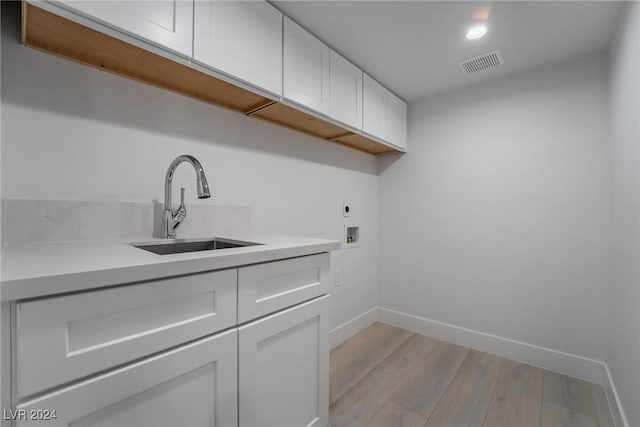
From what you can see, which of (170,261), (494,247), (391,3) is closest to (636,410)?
(494,247)

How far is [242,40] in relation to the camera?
4.01ft

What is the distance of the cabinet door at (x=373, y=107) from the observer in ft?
6.49

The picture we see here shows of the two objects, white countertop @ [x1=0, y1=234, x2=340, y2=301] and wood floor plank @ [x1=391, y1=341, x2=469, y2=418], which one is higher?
white countertop @ [x1=0, y1=234, x2=340, y2=301]

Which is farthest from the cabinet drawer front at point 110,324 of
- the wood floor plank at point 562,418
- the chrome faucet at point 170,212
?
the wood floor plank at point 562,418

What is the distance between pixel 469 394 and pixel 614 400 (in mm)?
664

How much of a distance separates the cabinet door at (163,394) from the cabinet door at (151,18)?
993 millimetres

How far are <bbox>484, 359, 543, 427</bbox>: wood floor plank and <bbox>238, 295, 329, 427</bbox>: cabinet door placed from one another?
3.03ft

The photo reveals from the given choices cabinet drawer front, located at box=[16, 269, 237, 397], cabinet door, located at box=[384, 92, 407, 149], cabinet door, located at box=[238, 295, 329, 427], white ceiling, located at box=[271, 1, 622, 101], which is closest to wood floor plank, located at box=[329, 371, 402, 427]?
cabinet door, located at box=[238, 295, 329, 427]

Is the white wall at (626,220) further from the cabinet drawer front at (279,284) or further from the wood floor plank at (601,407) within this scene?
the cabinet drawer front at (279,284)

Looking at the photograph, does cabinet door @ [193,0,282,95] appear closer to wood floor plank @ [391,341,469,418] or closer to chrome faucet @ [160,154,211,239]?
chrome faucet @ [160,154,211,239]

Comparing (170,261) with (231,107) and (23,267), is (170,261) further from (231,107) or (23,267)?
(231,107)

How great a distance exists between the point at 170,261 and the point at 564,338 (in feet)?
7.81

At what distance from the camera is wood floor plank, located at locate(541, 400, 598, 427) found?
139cm

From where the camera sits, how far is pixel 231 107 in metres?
1.52
